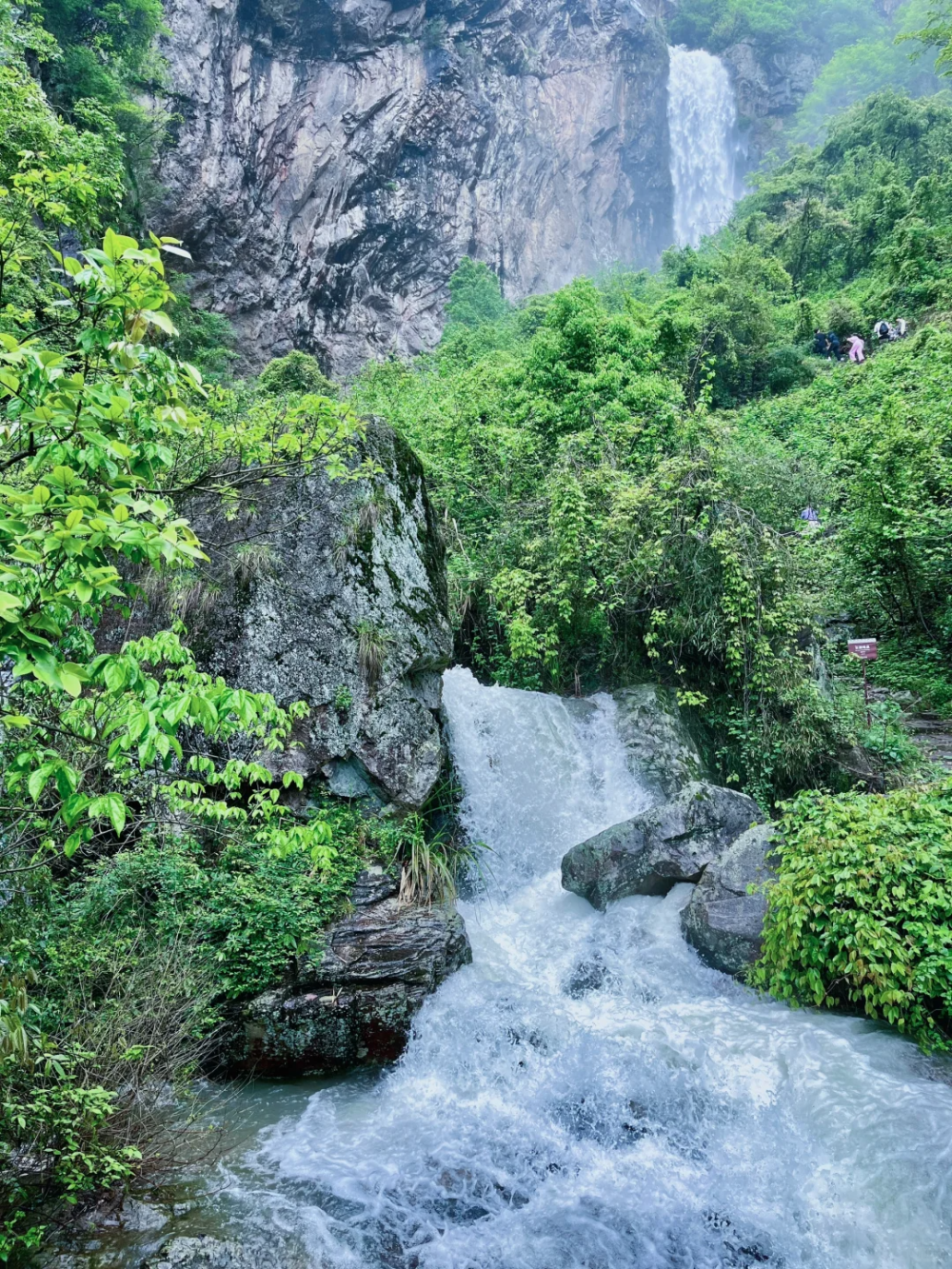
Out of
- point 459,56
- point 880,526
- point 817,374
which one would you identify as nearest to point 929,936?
point 880,526

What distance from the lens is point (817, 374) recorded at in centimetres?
2127

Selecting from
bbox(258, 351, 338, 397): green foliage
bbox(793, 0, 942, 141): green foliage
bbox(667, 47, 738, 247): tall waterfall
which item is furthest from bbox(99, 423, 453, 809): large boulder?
bbox(793, 0, 942, 141): green foliage

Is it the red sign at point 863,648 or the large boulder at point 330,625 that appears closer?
the large boulder at point 330,625

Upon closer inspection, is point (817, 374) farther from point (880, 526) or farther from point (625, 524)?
point (625, 524)

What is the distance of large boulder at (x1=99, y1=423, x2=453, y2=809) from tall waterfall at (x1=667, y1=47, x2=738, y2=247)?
46995 millimetres

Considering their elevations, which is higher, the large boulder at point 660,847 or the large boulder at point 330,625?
the large boulder at point 330,625

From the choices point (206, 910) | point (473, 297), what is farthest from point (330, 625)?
point (473, 297)

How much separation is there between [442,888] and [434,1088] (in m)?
1.84

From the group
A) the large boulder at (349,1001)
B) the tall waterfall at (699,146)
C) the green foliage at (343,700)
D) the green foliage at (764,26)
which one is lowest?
the large boulder at (349,1001)

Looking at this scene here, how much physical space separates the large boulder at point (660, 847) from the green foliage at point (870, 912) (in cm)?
142

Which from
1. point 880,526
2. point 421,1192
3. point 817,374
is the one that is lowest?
point 421,1192

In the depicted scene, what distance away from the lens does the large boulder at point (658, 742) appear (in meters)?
8.84

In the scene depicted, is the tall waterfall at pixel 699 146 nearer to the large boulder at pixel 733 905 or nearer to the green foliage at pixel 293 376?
the green foliage at pixel 293 376

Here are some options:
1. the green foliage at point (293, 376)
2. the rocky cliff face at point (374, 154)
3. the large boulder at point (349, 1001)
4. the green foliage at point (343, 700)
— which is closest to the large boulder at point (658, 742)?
the large boulder at point (349, 1001)
